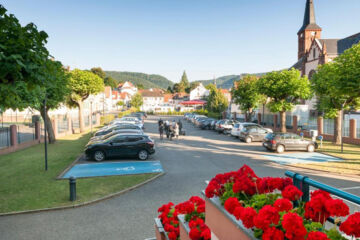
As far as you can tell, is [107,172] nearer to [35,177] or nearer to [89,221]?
[35,177]

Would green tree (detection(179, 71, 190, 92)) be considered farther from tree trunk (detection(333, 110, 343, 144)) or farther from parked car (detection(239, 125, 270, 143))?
tree trunk (detection(333, 110, 343, 144))

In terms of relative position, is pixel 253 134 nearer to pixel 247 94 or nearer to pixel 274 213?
pixel 247 94

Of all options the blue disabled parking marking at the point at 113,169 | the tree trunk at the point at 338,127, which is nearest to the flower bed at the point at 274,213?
the blue disabled parking marking at the point at 113,169

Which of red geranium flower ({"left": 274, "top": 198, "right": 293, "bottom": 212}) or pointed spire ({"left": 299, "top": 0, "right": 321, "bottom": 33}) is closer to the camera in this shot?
Answer: red geranium flower ({"left": 274, "top": 198, "right": 293, "bottom": 212})

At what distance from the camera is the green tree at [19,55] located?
5815mm

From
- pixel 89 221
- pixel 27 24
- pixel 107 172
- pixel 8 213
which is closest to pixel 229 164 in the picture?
pixel 107 172

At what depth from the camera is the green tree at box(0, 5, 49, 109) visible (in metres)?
5.82

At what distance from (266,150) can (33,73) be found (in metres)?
16.2

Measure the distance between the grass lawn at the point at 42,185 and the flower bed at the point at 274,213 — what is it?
6.64 metres

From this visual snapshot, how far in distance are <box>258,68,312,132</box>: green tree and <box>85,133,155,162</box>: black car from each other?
1383cm

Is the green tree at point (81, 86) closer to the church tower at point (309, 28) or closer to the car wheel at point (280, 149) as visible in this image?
the car wheel at point (280, 149)

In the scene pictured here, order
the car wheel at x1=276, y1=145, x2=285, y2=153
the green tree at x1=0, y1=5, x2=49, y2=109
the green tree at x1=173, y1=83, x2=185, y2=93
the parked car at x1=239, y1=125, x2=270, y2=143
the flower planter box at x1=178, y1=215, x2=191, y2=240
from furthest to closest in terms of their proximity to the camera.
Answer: the green tree at x1=173, y1=83, x2=185, y2=93 → the parked car at x1=239, y1=125, x2=270, y2=143 → the car wheel at x1=276, y1=145, x2=285, y2=153 → the green tree at x1=0, y1=5, x2=49, y2=109 → the flower planter box at x1=178, y1=215, x2=191, y2=240

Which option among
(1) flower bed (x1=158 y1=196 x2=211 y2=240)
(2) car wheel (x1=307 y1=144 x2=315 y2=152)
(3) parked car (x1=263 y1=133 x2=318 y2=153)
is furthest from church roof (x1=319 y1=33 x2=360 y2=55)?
(1) flower bed (x1=158 y1=196 x2=211 y2=240)

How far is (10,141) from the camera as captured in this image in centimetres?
1859
